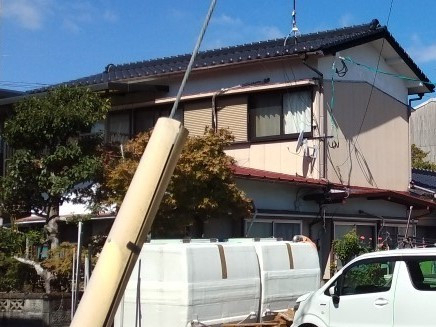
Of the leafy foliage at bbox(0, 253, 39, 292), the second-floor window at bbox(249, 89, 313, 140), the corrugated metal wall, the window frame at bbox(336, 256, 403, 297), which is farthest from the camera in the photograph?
the corrugated metal wall

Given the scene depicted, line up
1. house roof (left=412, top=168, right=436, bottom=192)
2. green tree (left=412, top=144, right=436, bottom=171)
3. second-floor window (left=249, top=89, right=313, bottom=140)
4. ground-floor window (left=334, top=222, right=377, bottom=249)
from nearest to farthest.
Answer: second-floor window (left=249, top=89, right=313, bottom=140) → ground-floor window (left=334, top=222, right=377, bottom=249) → house roof (left=412, top=168, right=436, bottom=192) → green tree (left=412, top=144, right=436, bottom=171)

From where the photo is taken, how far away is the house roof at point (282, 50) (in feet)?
59.5

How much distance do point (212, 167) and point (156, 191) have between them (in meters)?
8.72

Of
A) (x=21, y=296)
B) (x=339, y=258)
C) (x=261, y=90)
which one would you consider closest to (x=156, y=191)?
(x=21, y=296)

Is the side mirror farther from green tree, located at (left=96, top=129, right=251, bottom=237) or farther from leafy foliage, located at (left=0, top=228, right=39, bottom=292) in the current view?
leafy foliage, located at (left=0, top=228, right=39, bottom=292)

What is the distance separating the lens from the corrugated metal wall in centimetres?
1889

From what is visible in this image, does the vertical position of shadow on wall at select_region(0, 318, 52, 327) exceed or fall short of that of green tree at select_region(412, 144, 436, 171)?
it falls short

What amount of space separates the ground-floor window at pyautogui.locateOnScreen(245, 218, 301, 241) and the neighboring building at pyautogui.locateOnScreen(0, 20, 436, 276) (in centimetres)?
3

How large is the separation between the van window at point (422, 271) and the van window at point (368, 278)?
0.92 feet

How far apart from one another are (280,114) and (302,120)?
0.61 metres

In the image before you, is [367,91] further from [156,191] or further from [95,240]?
[156,191]

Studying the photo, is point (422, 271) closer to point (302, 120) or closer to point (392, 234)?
point (302, 120)

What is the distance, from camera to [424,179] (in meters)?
27.0

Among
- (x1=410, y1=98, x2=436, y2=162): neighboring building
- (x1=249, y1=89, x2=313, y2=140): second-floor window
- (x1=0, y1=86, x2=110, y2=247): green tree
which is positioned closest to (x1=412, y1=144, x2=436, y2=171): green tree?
(x1=410, y1=98, x2=436, y2=162): neighboring building
